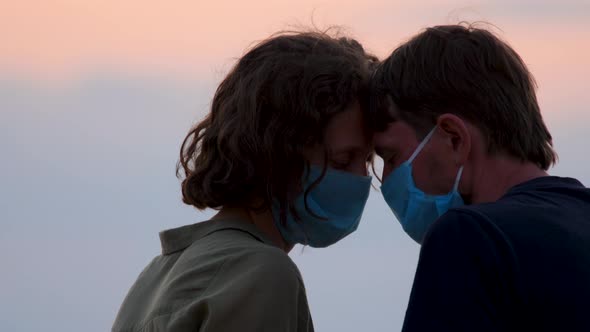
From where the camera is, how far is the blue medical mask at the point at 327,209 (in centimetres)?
484

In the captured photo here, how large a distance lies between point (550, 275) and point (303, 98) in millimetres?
1766

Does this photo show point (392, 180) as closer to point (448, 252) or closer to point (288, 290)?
point (288, 290)

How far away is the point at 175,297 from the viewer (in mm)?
4258

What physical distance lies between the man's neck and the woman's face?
80cm

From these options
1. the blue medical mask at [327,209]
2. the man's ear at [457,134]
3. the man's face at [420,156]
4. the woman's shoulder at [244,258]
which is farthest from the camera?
the blue medical mask at [327,209]

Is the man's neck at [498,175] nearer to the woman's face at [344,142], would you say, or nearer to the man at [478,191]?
the man at [478,191]

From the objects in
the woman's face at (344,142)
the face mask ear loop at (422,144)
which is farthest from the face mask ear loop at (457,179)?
the woman's face at (344,142)

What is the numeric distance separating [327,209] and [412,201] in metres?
0.43

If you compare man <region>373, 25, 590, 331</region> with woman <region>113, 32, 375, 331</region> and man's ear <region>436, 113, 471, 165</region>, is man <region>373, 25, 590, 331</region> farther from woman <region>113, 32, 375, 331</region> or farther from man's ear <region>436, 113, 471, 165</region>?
woman <region>113, 32, 375, 331</region>

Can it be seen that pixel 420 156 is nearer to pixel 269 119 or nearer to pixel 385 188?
pixel 385 188

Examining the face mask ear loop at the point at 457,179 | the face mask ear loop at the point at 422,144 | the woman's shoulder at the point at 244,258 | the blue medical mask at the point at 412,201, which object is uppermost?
the face mask ear loop at the point at 422,144

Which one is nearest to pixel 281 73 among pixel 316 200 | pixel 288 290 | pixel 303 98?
pixel 303 98

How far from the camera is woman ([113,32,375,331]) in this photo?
4184 millimetres

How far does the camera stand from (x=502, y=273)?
3.43m
